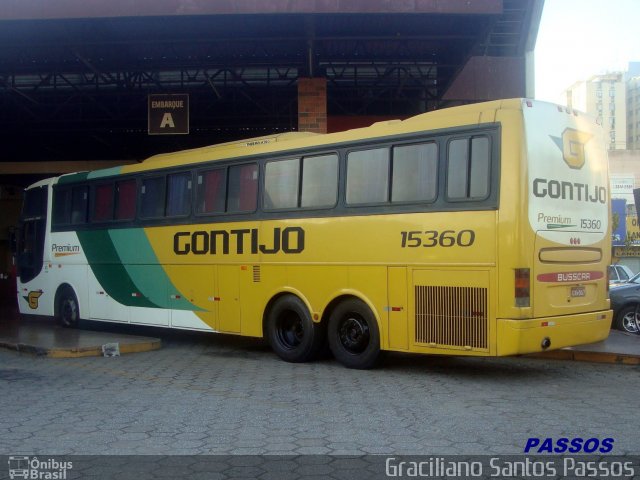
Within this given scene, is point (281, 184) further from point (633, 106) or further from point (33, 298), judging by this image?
point (633, 106)

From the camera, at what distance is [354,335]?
10328mm

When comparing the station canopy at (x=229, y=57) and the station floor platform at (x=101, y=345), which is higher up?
the station canopy at (x=229, y=57)

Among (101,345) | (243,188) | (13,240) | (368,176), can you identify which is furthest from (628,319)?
(13,240)

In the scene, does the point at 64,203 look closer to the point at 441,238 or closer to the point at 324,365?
the point at 324,365

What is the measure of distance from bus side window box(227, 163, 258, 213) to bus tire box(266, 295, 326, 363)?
63.2 inches

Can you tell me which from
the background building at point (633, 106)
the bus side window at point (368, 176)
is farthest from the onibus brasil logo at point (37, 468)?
the background building at point (633, 106)

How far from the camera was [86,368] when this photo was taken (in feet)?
34.4

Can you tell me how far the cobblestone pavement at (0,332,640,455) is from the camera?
6.18 metres

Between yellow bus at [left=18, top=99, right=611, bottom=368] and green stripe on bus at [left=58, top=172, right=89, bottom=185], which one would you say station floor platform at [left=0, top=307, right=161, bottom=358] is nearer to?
yellow bus at [left=18, top=99, right=611, bottom=368]

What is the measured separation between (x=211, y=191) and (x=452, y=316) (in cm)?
502

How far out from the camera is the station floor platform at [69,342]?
460 inches

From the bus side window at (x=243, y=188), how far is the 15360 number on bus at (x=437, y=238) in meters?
2.99

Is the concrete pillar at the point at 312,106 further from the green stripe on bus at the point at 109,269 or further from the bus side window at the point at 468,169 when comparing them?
the bus side window at the point at 468,169

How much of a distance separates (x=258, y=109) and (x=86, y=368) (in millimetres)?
13297
